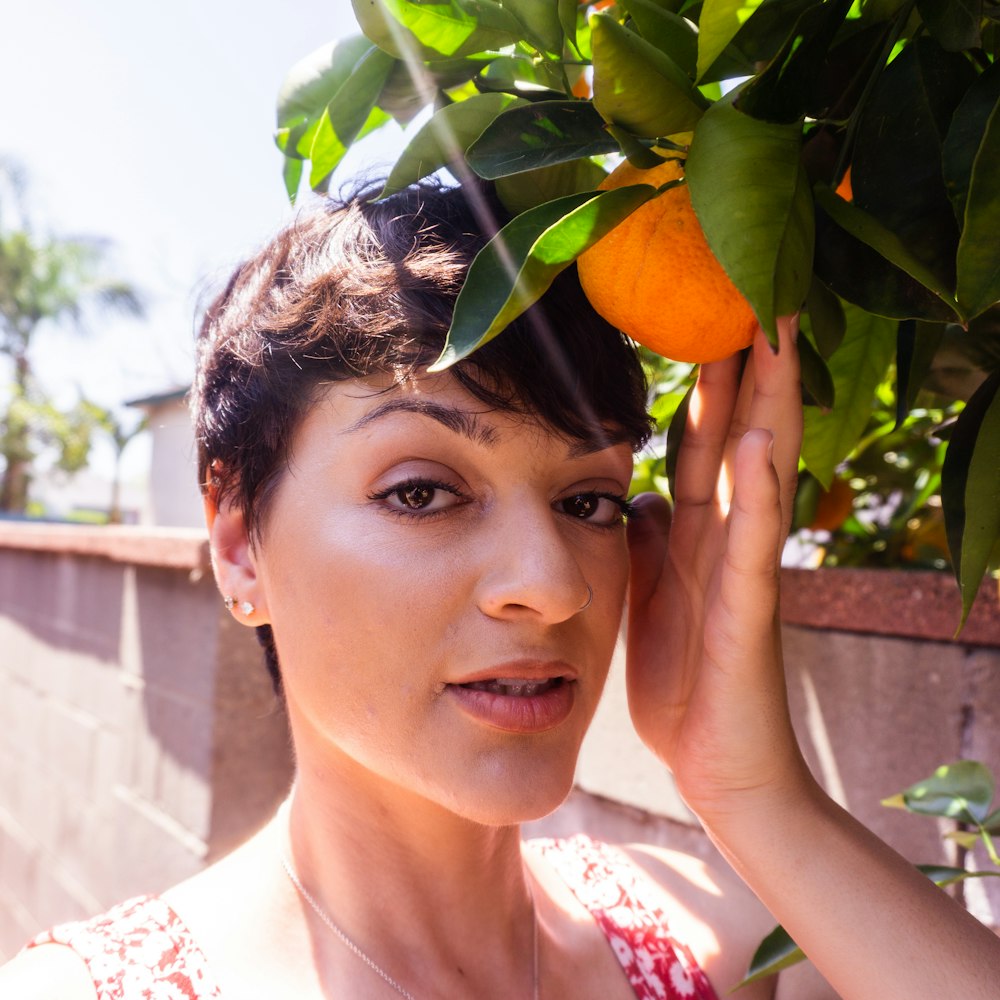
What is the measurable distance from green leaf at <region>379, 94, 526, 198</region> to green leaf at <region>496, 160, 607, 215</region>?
57 millimetres

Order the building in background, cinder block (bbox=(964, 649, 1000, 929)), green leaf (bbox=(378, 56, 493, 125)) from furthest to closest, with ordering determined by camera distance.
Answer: the building in background, cinder block (bbox=(964, 649, 1000, 929)), green leaf (bbox=(378, 56, 493, 125))

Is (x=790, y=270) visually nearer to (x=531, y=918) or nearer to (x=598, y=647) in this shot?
(x=598, y=647)

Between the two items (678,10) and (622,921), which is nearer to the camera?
(678,10)

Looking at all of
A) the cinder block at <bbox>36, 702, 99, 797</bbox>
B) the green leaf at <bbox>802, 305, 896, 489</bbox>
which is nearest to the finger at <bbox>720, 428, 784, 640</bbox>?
the green leaf at <bbox>802, 305, 896, 489</bbox>

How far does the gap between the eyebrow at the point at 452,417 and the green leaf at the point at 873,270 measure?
39cm

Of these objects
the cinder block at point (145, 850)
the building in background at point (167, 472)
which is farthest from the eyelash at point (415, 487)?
the building in background at point (167, 472)

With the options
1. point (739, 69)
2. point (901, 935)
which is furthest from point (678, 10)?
point (901, 935)

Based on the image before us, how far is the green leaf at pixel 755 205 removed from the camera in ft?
1.81

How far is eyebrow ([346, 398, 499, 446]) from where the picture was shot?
96 centimetres

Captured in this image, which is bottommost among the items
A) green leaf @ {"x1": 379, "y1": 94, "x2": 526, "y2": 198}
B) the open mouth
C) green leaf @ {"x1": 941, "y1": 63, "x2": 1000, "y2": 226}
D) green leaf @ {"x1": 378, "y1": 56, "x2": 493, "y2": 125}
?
the open mouth

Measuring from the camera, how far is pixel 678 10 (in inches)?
27.1

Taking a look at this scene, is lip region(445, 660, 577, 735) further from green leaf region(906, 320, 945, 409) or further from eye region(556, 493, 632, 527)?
green leaf region(906, 320, 945, 409)

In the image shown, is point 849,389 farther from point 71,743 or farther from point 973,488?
point 71,743

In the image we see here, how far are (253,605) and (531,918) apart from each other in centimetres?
58
